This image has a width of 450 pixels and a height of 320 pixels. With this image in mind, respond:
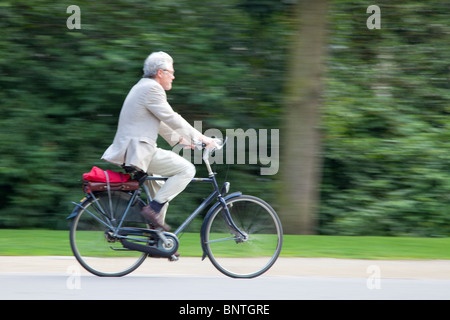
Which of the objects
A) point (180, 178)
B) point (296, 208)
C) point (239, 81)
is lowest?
point (296, 208)

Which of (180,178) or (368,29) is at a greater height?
(368,29)

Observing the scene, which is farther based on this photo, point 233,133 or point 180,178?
point 233,133

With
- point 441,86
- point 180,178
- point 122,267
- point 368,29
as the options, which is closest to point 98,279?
point 122,267

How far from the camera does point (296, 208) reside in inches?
362

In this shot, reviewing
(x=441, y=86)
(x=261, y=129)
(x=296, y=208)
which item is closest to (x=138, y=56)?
(x=261, y=129)

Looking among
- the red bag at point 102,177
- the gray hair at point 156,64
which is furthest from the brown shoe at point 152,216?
the gray hair at point 156,64

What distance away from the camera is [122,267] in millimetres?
5699

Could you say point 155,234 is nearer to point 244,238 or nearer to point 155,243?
point 155,243

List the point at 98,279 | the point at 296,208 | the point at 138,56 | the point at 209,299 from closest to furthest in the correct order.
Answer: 1. the point at 209,299
2. the point at 98,279
3. the point at 296,208
4. the point at 138,56

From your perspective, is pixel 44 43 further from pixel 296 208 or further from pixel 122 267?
pixel 122 267

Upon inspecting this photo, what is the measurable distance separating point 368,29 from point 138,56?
3.91 meters

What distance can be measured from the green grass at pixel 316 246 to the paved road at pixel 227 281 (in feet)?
1.15

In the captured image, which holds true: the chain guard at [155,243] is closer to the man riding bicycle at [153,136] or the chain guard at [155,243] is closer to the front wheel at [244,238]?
the man riding bicycle at [153,136]

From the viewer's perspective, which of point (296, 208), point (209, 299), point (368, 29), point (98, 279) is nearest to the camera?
point (209, 299)
